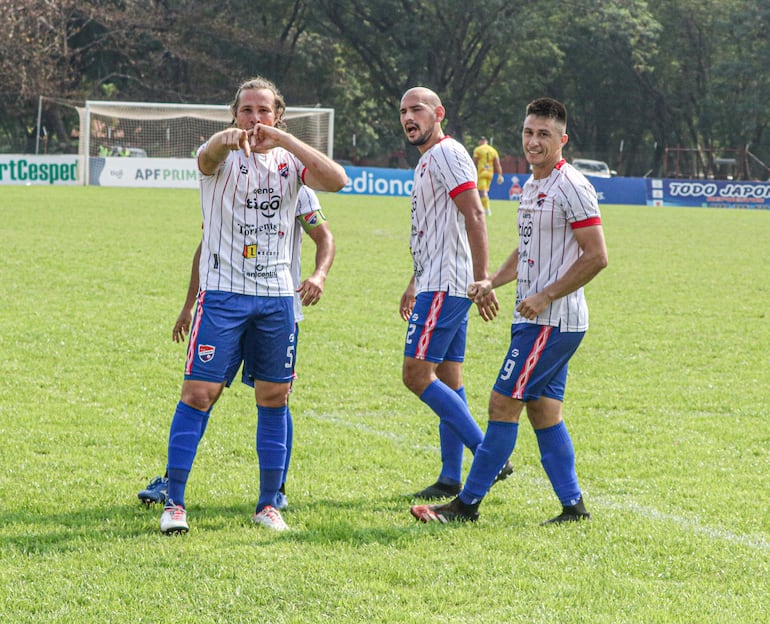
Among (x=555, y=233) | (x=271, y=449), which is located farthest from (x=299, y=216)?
(x=555, y=233)

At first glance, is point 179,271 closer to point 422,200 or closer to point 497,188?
point 422,200

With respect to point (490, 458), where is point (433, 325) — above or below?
above

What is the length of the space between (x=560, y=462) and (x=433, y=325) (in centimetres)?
93

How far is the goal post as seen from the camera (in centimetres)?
3534

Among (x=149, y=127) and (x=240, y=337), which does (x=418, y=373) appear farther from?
(x=149, y=127)

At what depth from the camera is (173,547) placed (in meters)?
4.39

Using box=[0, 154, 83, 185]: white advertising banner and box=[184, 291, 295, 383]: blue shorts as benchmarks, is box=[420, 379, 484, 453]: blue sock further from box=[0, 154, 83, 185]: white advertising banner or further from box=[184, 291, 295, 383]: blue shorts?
box=[0, 154, 83, 185]: white advertising banner

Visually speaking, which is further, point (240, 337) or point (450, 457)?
point (450, 457)

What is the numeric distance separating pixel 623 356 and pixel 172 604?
6374 millimetres

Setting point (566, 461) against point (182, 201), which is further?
point (182, 201)

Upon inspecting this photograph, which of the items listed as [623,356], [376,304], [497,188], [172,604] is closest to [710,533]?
[172,604]

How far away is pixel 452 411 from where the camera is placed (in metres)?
5.39

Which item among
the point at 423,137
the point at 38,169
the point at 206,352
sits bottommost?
the point at 206,352

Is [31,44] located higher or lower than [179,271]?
higher
